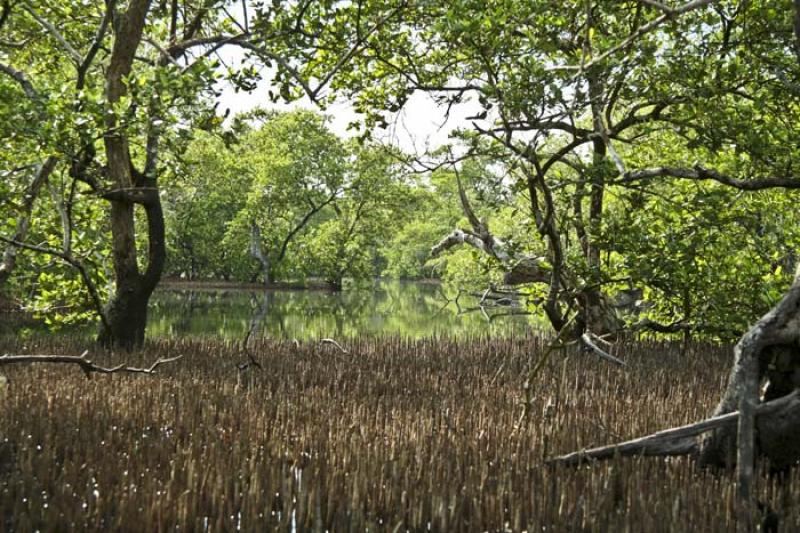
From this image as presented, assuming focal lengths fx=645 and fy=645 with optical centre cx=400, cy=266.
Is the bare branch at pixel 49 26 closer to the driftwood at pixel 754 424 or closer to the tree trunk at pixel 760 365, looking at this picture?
the driftwood at pixel 754 424

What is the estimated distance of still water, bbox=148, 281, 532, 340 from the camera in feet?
60.4

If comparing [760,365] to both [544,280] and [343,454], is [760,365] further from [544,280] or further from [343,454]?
[544,280]

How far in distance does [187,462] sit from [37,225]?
841cm

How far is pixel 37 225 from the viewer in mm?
10305

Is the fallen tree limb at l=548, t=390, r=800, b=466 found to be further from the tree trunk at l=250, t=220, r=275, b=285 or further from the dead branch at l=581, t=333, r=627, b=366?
the tree trunk at l=250, t=220, r=275, b=285

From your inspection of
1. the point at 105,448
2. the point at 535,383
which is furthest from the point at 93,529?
the point at 535,383

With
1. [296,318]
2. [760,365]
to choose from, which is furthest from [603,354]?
[296,318]

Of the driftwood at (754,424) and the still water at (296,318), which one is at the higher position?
the driftwood at (754,424)

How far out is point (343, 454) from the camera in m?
3.88

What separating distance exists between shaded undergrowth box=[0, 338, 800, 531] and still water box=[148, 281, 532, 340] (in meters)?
7.51

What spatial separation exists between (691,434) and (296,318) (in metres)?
20.8

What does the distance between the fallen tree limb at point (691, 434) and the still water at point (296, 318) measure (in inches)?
395

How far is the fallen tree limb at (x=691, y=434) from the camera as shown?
3.49m

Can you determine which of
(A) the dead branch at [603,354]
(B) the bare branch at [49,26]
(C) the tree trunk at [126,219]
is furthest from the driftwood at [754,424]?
(C) the tree trunk at [126,219]
